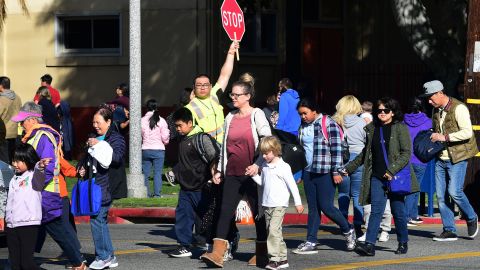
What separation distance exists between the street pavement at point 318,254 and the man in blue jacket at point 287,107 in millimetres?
4048

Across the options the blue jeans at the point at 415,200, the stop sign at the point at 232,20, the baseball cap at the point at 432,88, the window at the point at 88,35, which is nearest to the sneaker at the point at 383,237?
the blue jeans at the point at 415,200

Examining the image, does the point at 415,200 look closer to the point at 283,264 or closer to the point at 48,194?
the point at 283,264

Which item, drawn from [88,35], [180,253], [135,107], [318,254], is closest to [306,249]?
[318,254]

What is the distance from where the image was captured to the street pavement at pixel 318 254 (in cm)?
1273

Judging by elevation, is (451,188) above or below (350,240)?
above

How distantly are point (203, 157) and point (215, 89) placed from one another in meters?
1.11

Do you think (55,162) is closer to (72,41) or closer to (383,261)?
(383,261)

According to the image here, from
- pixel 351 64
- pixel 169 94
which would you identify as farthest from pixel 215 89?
pixel 351 64

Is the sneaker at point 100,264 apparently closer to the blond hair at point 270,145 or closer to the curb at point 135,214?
the blond hair at point 270,145

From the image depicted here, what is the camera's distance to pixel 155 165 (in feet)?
66.5

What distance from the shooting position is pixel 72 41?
28484mm

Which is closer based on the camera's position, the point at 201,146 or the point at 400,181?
the point at 201,146

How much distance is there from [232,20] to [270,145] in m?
4.55

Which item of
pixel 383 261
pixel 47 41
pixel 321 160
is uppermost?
Result: pixel 47 41
